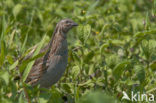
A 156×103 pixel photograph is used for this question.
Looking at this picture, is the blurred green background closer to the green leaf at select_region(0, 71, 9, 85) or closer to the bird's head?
the green leaf at select_region(0, 71, 9, 85)

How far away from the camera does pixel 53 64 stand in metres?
5.21

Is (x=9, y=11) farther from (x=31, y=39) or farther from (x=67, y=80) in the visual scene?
(x=67, y=80)

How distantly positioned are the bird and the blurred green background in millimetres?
155

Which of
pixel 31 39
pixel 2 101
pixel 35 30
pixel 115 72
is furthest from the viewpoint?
pixel 35 30

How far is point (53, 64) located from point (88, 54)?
75cm

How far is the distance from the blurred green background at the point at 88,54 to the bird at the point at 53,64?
0.16 metres

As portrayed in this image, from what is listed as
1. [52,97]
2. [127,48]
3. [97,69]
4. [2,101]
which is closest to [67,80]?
[97,69]

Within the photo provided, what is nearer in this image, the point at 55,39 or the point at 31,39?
the point at 55,39

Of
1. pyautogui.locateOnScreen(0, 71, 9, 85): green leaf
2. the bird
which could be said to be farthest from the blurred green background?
the bird

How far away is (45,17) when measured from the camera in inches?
305

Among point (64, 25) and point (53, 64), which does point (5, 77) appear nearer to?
point (53, 64)

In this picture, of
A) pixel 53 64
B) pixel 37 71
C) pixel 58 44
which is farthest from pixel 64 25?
pixel 37 71

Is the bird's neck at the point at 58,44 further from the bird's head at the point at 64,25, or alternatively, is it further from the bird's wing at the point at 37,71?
the bird's wing at the point at 37,71

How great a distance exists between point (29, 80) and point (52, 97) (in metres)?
1.18
